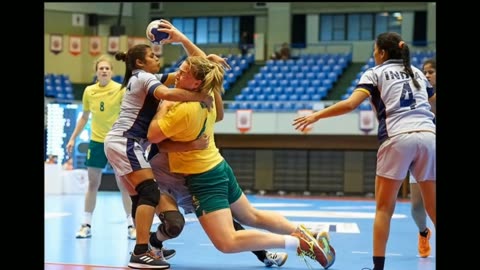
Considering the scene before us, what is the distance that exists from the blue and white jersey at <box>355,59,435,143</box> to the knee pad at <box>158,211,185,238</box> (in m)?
1.55

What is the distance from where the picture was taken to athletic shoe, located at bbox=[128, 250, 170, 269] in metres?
5.12

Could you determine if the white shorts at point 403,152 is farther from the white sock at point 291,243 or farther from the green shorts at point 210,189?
the green shorts at point 210,189

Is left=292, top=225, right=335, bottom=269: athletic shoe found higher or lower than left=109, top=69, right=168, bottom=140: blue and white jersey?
lower

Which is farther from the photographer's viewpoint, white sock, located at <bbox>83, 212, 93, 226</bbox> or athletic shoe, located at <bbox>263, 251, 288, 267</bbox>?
white sock, located at <bbox>83, 212, 93, 226</bbox>

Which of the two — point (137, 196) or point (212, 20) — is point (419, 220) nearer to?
point (137, 196)

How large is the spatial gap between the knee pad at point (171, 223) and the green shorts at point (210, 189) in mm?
191

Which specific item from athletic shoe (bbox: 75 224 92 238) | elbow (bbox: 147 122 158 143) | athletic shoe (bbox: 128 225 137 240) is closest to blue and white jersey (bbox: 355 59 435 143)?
elbow (bbox: 147 122 158 143)

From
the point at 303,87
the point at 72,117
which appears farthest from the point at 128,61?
the point at 303,87

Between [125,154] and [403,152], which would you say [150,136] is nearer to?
[125,154]

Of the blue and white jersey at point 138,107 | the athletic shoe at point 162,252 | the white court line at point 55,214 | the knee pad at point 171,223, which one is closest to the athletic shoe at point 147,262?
the athletic shoe at point 162,252

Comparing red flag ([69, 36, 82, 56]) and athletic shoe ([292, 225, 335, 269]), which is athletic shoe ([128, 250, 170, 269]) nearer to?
athletic shoe ([292, 225, 335, 269])

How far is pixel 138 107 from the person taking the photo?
17.7 feet

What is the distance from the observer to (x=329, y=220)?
9.71 m
